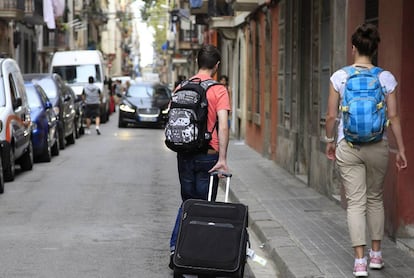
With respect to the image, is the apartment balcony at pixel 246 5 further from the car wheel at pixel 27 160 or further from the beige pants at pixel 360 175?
the beige pants at pixel 360 175

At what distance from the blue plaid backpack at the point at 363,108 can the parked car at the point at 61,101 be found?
16272 mm

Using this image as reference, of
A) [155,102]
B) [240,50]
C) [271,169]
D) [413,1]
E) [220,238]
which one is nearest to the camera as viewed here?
[220,238]

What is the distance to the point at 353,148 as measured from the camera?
727 cm

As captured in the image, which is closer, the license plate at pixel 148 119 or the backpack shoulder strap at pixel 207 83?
the backpack shoulder strap at pixel 207 83

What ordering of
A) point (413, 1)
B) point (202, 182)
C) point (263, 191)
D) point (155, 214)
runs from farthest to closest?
point (263, 191), point (155, 214), point (413, 1), point (202, 182)

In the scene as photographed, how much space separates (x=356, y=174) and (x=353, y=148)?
204 millimetres

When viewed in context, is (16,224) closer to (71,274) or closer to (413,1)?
(71,274)

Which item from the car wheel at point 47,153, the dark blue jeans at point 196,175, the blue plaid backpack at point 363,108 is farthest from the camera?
the car wheel at point 47,153

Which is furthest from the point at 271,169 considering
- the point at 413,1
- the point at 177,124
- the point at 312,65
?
the point at 177,124

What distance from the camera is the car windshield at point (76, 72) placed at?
3841 cm

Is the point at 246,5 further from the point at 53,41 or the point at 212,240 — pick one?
the point at 53,41

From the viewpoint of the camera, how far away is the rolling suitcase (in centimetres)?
716

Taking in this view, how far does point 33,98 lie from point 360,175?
45.5 feet

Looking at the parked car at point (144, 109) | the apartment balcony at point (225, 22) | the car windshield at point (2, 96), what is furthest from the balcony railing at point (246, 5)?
the parked car at point (144, 109)
